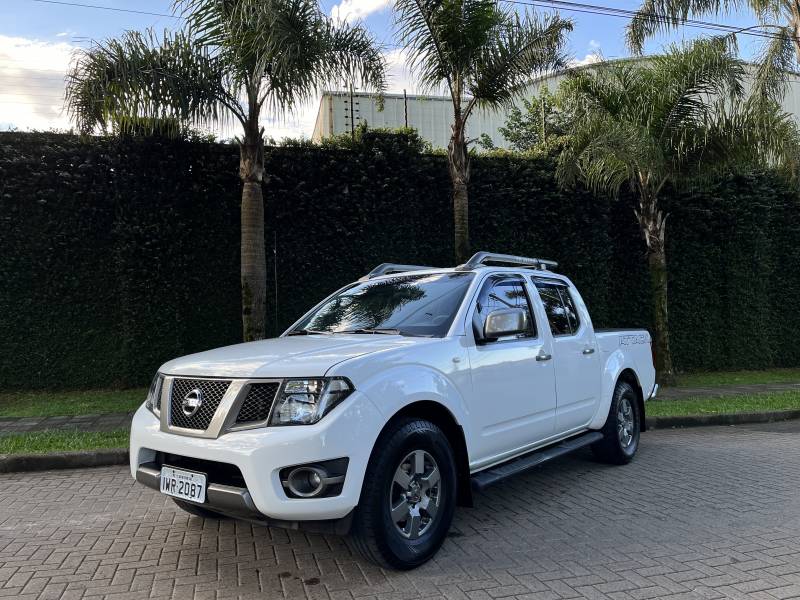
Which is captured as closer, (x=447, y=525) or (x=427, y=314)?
(x=447, y=525)

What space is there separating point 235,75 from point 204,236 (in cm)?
317

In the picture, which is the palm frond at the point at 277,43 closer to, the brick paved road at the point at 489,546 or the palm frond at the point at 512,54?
the palm frond at the point at 512,54

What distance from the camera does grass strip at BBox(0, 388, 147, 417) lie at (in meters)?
8.63

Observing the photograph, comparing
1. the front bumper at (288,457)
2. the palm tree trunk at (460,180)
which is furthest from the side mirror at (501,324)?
the palm tree trunk at (460,180)

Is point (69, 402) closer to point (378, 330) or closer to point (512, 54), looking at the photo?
point (378, 330)

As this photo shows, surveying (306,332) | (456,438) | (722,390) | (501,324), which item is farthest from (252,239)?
(722,390)

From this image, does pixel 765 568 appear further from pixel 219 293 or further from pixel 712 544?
pixel 219 293

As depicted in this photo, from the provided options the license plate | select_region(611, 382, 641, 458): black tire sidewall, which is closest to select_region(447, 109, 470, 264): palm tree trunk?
select_region(611, 382, 641, 458): black tire sidewall

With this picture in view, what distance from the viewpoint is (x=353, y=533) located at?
320cm

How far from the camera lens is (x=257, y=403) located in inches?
128

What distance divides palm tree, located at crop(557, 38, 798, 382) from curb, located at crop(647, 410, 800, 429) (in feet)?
13.8

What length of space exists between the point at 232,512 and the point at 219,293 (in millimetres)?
7836

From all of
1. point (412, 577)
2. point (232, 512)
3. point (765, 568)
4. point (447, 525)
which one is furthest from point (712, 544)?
point (232, 512)

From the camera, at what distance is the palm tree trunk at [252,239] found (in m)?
8.67
